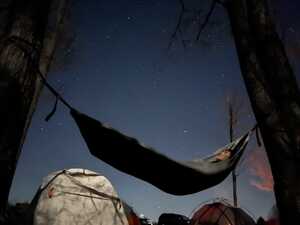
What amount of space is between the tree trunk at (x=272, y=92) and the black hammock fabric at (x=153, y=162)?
1.94ft

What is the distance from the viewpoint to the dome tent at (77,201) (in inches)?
319

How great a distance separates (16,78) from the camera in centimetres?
321

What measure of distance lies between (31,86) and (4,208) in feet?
3.75

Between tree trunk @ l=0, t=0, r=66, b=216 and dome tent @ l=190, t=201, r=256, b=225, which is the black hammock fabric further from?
dome tent @ l=190, t=201, r=256, b=225

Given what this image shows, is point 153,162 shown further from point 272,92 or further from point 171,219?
point 171,219

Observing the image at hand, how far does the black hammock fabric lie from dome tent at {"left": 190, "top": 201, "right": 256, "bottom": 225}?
6857 millimetres

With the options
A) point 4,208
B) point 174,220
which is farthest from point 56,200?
point 174,220

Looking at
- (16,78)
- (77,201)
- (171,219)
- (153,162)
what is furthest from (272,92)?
(171,219)

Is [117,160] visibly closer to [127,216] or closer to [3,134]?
[3,134]

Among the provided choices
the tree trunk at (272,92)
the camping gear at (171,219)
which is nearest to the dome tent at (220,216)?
the camping gear at (171,219)

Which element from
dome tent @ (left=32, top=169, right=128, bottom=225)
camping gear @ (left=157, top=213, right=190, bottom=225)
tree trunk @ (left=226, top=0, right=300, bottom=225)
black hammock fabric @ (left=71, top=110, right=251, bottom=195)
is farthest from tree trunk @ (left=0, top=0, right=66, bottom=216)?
camping gear @ (left=157, top=213, right=190, bottom=225)

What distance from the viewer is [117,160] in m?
4.01

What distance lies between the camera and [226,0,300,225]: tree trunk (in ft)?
11.2

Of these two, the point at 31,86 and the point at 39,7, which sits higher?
the point at 39,7
